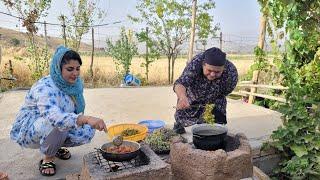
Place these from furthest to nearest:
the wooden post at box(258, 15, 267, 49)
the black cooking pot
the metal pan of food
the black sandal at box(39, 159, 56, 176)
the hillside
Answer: the hillside
the wooden post at box(258, 15, 267, 49)
the black sandal at box(39, 159, 56, 176)
the black cooking pot
the metal pan of food

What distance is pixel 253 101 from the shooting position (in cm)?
733

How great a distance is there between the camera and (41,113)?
2.88 metres

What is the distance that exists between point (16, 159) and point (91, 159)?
1608mm

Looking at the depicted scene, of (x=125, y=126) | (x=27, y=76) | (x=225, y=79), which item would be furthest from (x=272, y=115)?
(x=27, y=76)

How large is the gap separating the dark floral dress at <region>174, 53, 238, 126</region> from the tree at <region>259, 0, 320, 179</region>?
0.76 m

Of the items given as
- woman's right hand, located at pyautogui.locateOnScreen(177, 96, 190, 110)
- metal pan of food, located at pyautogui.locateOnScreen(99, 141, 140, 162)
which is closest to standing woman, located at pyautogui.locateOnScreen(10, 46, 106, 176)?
metal pan of food, located at pyautogui.locateOnScreen(99, 141, 140, 162)

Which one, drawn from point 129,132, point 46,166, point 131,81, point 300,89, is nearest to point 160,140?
point 129,132

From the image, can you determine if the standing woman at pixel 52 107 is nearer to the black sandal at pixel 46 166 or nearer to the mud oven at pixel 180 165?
the black sandal at pixel 46 166

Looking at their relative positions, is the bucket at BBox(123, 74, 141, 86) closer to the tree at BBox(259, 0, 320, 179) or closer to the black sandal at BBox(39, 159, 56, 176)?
the tree at BBox(259, 0, 320, 179)

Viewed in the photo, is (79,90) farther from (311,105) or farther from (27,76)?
(27,76)

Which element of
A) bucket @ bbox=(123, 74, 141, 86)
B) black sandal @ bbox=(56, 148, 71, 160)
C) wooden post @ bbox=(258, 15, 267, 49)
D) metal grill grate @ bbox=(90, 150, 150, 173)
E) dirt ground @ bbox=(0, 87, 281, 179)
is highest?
wooden post @ bbox=(258, 15, 267, 49)

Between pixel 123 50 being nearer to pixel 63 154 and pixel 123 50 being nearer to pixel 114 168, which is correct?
pixel 63 154

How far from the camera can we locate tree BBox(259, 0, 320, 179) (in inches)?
142

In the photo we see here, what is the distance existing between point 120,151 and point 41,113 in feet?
2.87
